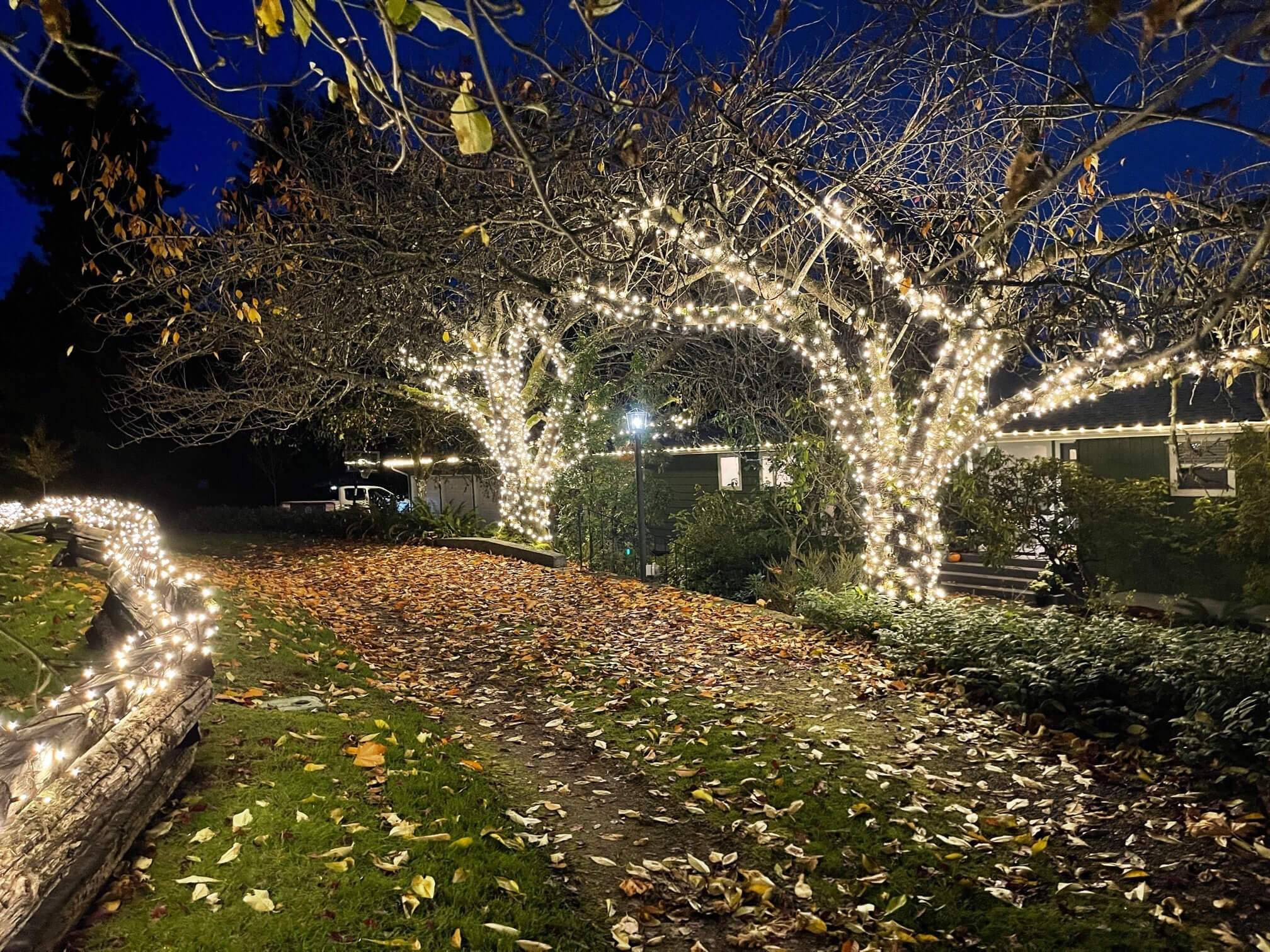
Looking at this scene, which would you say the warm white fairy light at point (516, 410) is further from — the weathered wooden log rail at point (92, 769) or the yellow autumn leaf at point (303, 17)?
the yellow autumn leaf at point (303, 17)

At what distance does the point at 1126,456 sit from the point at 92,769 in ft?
51.4

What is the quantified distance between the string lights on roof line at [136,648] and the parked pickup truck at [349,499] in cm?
1030

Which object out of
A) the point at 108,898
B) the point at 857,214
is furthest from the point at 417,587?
the point at 108,898

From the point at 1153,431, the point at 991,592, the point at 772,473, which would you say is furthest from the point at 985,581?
the point at 772,473

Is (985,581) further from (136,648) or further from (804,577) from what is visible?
(136,648)

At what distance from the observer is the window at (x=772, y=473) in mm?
14375

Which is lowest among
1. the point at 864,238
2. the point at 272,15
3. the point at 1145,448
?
the point at 1145,448

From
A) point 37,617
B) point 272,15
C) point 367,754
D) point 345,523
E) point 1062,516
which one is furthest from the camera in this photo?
point 345,523

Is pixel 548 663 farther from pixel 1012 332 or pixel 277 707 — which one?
pixel 1012 332

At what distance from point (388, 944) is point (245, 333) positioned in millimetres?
11974

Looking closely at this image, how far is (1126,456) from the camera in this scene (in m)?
14.7

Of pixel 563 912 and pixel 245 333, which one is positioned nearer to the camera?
pixel 563 912

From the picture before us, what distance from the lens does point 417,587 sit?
1260cm

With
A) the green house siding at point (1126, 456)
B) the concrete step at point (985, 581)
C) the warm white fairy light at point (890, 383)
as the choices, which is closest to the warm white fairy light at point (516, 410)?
the warm white fairy light at point (890, 383)
